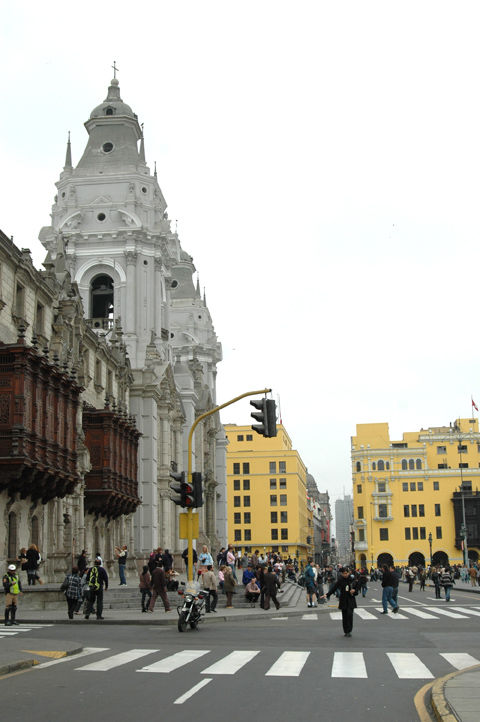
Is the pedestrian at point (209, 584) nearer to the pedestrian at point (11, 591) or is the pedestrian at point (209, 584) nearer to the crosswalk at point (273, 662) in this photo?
the pedestrian at point (11, 591)

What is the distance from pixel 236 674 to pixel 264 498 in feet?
367

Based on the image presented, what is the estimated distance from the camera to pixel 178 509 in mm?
65000

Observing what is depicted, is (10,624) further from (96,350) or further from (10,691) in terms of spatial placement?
(96,350)

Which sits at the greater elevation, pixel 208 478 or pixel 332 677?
pixel 208 478

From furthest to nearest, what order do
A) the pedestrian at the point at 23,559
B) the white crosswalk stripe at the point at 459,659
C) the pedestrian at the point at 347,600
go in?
the pedestrian at the point at 23,559 → the pedestrian at the point at 347,600 → the white crosswalk stripe at the point at 459,659

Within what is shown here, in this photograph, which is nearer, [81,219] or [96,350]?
[96,350]

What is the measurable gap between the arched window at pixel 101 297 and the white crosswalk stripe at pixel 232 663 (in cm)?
4822

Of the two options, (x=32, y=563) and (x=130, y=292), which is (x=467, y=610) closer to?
(x=32, y=563)

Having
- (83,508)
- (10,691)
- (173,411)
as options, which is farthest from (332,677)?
(173,411)

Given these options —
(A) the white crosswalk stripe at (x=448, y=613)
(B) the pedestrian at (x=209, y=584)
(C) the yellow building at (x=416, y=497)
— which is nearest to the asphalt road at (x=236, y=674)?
(B) the pedestrian at (x=209, y=584)

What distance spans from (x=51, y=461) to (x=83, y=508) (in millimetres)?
9330

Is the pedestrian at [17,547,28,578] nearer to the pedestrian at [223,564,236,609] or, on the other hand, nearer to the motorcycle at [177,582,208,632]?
the pedestrian at [223,564,236,609]

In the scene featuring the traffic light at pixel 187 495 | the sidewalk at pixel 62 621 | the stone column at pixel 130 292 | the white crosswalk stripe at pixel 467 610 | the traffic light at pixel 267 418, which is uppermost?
the stone column at pixel 130 292

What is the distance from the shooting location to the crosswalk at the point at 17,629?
20016mm
